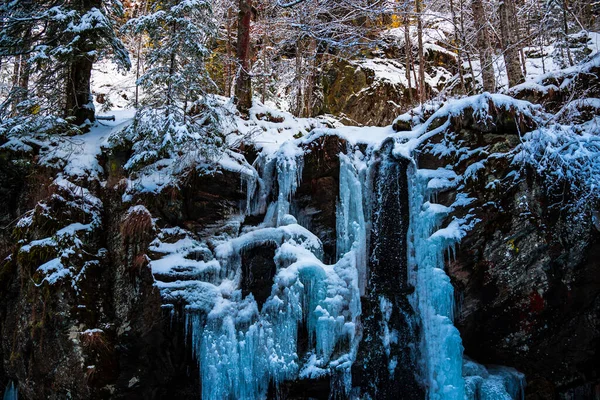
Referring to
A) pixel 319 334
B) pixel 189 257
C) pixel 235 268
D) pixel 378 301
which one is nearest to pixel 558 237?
pixel 378 301

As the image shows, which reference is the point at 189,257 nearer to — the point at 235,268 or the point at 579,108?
the point at 235,268

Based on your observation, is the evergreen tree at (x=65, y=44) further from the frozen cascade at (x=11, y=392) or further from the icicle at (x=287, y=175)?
the frozen cascade at (x=11, y=392)

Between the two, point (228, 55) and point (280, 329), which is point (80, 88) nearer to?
point (228, 55)

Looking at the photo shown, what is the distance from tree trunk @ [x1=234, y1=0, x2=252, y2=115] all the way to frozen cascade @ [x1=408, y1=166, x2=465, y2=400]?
464 centimetres

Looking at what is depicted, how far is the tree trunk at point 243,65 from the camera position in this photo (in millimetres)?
9891

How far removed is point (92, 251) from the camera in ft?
24.6

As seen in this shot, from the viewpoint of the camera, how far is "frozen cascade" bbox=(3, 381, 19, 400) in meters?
7.41

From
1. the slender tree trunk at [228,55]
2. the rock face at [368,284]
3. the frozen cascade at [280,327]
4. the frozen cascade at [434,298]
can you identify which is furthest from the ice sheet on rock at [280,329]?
the slender tree trunk at [228,55]

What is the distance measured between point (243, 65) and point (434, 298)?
6.62 metres

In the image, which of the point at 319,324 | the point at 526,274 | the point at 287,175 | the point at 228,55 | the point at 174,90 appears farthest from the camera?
the point at 228,55

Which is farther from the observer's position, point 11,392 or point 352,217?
point 352,217

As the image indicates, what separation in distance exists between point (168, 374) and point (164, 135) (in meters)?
4.02

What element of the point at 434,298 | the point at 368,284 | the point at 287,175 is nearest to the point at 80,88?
the point at 287,175

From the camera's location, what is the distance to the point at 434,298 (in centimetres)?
677
